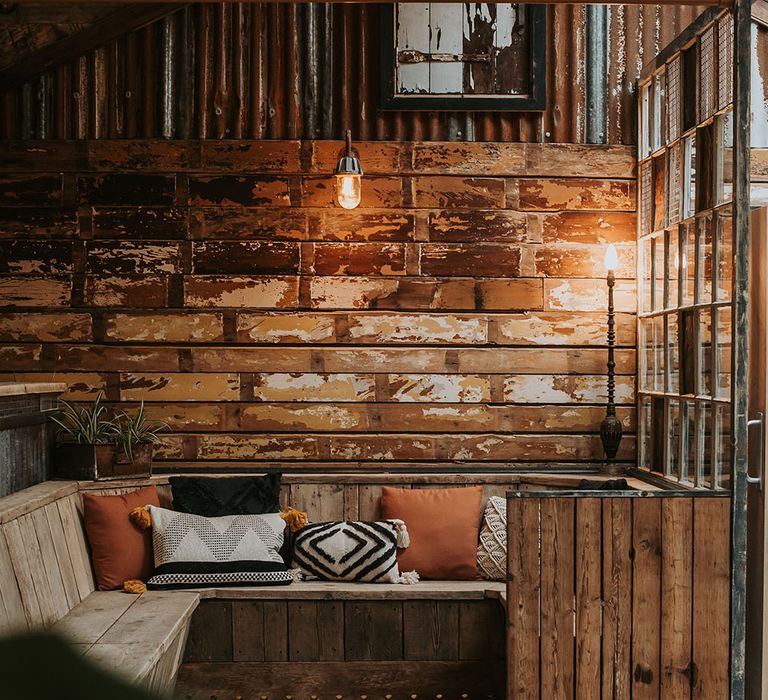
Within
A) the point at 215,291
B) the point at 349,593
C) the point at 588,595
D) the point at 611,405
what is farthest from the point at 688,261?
the point at 215,291

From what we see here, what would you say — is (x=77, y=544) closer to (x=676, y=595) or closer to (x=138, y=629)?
(x=138, y=629)

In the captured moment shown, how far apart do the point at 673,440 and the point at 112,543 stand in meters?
2.63

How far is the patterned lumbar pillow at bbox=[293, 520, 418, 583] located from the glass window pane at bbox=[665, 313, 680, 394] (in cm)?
143

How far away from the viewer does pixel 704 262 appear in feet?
12.5

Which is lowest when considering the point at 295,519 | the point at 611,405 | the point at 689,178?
the point at 295,519

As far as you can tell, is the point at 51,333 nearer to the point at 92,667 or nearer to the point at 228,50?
the point at 228,50

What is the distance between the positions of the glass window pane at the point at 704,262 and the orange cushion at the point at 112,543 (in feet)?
8.94

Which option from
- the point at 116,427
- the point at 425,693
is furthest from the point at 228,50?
the point at 425,693

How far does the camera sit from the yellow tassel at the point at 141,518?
418 cm

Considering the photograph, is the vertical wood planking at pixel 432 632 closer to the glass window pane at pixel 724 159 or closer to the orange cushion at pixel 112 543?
the orange cushion at pixel 112 543

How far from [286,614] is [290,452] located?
0.96m

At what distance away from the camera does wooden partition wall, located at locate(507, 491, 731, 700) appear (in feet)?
10.9

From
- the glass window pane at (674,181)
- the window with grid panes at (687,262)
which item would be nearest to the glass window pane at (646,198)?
the window with grid panes at (687,262)

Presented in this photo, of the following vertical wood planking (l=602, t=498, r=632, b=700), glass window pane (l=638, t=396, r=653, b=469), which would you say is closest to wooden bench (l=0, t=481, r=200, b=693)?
vertical wood planking (l=602, t=498, r=632, b=700)
